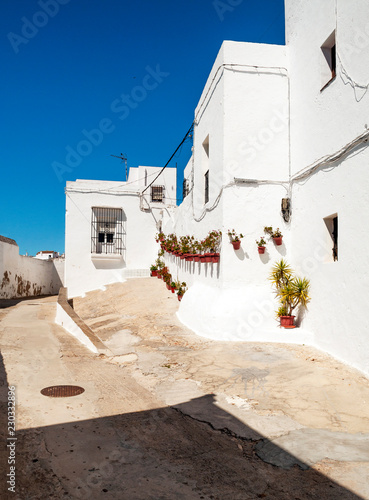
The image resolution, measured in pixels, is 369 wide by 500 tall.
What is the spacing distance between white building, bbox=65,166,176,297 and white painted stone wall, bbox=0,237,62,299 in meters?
5.10

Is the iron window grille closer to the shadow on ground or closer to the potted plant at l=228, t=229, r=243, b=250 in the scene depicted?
the potted plant at l=228, t=229, r=243, b=250

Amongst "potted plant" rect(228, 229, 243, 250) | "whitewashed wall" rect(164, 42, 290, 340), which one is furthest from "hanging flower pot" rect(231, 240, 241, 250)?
"whitewashed wall" rect(164, 42, 290, 340)

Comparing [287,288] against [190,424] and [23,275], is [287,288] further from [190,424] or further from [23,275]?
[23,275]

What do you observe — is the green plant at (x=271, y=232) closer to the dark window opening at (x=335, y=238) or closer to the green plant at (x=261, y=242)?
the green plant at (x=261, y=242)

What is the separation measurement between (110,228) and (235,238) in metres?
12.3

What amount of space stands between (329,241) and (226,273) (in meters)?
2.23

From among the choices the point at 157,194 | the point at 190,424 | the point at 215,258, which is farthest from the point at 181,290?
the point at 157,194

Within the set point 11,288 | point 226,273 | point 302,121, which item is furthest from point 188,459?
point 11,288

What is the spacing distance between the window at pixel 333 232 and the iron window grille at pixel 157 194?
14290 millimetres

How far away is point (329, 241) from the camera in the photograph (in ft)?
21.8

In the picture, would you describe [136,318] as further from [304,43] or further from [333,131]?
[304,43]

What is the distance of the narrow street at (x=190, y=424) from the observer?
263cm

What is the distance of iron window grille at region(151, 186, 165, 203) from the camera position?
20312 mm

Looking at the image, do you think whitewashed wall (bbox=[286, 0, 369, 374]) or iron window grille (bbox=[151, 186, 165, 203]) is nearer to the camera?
whitewashed wall (bbox=[286, 0, 369, 374])
